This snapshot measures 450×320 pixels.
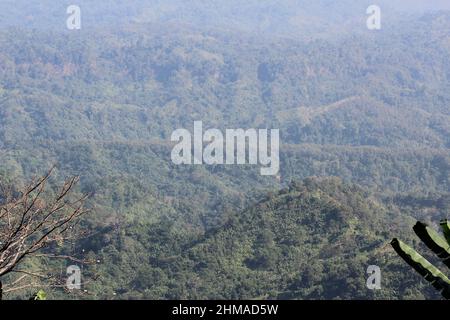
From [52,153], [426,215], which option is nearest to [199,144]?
[52,153]

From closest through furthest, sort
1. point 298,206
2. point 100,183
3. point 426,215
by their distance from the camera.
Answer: point 298,206, point 426,215, point 100,183

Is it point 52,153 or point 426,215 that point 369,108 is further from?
point 426,215

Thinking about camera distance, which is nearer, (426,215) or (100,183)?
(426,215)

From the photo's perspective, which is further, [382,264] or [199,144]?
[199,144]

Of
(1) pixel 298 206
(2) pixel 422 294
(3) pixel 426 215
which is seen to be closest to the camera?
(2) pixel 422 294

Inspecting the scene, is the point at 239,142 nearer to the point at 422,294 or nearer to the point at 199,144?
the point at 199,144
